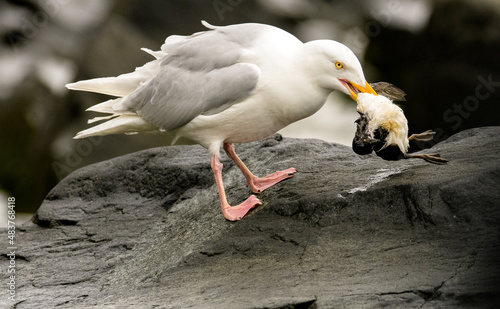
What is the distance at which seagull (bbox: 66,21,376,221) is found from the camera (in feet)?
15.3

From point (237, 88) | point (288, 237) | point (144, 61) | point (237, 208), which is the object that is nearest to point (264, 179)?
point (237, 208)

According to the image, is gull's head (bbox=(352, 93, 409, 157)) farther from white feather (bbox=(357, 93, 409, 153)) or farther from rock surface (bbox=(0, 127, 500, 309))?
rock surface (bbox=(0, 127, 500, 309))

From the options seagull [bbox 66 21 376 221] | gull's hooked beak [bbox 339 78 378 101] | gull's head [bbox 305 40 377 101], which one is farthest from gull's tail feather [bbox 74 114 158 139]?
gull's hooked beak [bbox 339 78 378 101]

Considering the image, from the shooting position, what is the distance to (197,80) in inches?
193

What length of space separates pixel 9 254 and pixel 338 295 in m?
2.67

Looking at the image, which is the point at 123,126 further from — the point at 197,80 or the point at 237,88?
the point at 237,88

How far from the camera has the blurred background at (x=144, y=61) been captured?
8.69m

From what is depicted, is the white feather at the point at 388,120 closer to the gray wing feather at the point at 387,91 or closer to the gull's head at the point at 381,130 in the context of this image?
the gull's head at the point at 381,130

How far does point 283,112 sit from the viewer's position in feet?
15.5

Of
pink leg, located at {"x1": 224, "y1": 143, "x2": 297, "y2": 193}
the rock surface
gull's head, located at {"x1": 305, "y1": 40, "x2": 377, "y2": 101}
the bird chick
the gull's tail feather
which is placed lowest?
the rock surface

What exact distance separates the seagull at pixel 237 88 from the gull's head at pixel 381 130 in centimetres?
26

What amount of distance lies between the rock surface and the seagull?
1.28 ft

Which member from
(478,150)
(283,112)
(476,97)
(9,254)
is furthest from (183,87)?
(476,97)

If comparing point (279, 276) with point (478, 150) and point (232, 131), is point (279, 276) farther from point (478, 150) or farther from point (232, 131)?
point (478, 150)
